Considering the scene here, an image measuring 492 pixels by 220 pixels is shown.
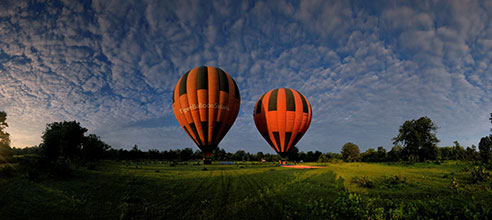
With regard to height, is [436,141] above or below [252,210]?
above

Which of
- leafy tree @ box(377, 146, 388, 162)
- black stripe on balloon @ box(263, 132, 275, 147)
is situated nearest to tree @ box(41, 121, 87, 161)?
black stripe on balloon @ box(263, 132, 275, 147)

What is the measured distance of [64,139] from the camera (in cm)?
3422

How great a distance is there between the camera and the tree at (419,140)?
3747 cm

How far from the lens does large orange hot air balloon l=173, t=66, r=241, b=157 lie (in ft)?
80.0

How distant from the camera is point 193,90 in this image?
2514cm

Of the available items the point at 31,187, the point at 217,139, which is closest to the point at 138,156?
the point at 217,139

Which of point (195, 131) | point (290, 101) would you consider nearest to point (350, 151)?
point (290, 101)

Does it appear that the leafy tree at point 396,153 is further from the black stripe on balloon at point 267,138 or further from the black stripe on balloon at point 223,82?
the black stripe on balloon at point 223,82

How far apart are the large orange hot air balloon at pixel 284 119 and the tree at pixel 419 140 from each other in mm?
24906

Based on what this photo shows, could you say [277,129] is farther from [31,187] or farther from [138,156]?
[138,156]

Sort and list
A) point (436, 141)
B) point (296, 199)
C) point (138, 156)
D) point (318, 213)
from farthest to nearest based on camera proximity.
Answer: point (138, 156)
point (436, 141)
point (296, 199)
point (318, 213)

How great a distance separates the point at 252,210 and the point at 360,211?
3.20 metres

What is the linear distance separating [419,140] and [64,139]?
72.0 metres

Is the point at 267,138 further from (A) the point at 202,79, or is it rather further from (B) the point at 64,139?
(B) the point at 64,139
